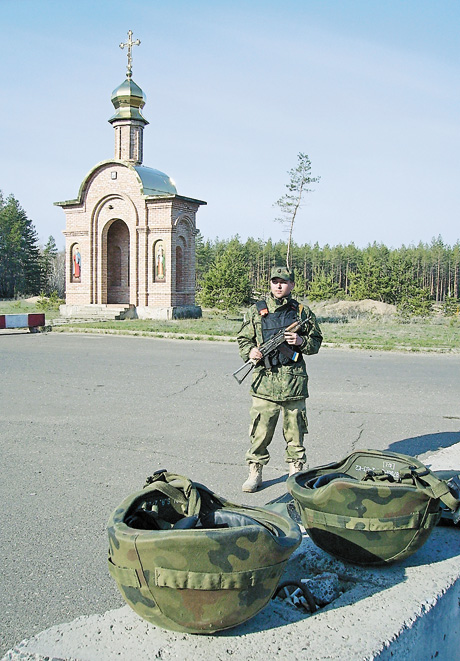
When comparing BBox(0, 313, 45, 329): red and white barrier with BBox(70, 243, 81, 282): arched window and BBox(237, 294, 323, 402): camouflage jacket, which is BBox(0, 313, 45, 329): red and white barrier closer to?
BBox(70, 243, 81, 282): arched window

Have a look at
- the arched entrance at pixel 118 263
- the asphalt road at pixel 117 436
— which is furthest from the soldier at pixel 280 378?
the arched entrance at pixel 118 263

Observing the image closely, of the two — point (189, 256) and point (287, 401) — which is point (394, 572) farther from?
point (189, 256)

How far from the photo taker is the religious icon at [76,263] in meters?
29.3

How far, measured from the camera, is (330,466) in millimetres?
2889

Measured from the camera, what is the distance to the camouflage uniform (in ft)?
15.1

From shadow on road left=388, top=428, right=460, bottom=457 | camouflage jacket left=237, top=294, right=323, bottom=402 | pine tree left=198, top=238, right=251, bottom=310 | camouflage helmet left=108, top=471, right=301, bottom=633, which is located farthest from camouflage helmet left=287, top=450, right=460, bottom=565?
pine tree left=198, top=238, right=251, bottom=310

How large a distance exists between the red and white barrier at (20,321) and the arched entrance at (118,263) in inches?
433

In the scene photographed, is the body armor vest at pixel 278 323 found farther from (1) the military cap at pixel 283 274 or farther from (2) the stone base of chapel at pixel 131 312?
(2) the stone base of chapel at pixel 131 312

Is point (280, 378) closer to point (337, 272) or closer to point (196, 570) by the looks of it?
point (196, 570)

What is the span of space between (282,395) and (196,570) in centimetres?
286

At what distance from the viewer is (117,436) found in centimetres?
620

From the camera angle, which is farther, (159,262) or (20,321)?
(159,262)

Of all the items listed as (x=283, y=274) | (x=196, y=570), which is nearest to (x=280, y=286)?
(x=283, y=274)

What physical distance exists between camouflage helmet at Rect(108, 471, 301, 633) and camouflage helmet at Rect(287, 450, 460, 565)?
1.40ft
